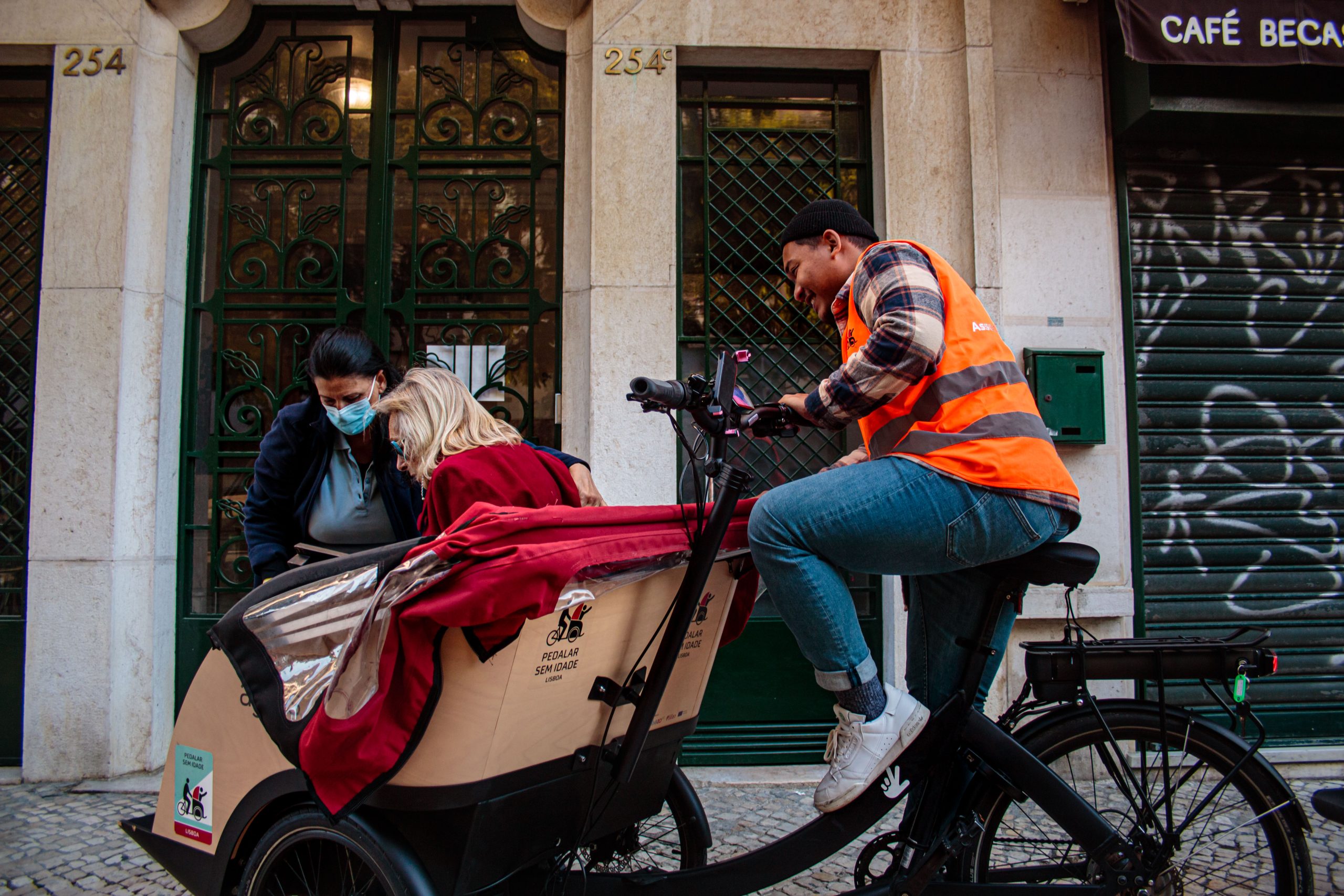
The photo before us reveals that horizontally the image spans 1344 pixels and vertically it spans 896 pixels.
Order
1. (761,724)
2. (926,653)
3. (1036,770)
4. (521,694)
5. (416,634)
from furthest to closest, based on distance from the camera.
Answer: (761,724) → (926,653) → (1036,770) → (521,694) → (416,634)

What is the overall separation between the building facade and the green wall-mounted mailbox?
0.05 meters

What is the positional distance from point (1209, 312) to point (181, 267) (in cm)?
596

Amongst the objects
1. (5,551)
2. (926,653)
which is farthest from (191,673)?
(926,653)

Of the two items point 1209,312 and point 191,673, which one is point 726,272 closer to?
point 1209,312

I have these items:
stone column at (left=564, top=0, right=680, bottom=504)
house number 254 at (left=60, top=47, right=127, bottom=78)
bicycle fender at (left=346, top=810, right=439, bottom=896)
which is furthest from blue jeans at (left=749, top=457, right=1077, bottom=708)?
house number 254 at (left=60, top=47, right=127, bottom=78)

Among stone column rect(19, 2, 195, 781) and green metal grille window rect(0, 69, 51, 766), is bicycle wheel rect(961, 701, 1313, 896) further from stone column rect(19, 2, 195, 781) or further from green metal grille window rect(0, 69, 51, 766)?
green metal grille window rect(0, 69, 51, 766)

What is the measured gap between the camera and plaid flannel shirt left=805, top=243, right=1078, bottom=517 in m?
2.13

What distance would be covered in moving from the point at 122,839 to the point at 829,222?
384cm

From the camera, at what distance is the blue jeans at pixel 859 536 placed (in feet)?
6.92

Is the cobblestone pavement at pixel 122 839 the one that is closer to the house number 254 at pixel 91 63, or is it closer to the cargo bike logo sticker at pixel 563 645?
the cargo bike logo sticker at pixel 563 645

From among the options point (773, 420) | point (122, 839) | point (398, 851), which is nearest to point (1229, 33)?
point (773, 420)

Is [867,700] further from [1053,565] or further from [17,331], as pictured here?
[17,331]

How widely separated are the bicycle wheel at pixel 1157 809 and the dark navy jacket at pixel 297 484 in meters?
1.80

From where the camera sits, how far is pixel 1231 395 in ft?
16.2
